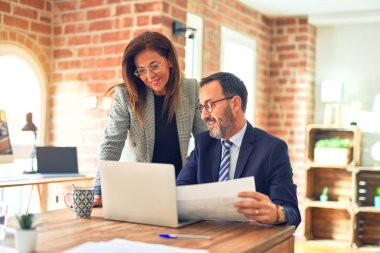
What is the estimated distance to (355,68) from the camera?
19.2ft

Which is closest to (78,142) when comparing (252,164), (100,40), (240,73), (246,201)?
(100,40)

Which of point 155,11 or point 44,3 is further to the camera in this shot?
point 44,3

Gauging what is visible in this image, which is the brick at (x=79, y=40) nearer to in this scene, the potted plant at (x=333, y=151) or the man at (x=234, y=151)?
the man at (x=234, y=151)

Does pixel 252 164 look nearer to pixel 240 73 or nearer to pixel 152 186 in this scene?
pixel 152 186

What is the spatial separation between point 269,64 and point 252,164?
170 inches

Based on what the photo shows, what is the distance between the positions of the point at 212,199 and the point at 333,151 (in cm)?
420

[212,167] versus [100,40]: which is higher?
[100,40]

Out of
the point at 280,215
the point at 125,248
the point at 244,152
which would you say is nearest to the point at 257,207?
the point at 280,215

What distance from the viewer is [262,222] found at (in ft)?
5.61

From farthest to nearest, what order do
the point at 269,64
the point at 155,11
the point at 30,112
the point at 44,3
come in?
the point at 269,64
the point at 44,3
the point at 30,112
the point at 155,11

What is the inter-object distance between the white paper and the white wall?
15.6 ft

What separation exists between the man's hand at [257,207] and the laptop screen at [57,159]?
2506 millimetres

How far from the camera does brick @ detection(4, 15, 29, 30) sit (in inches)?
157

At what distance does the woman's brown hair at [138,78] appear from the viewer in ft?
7.67
